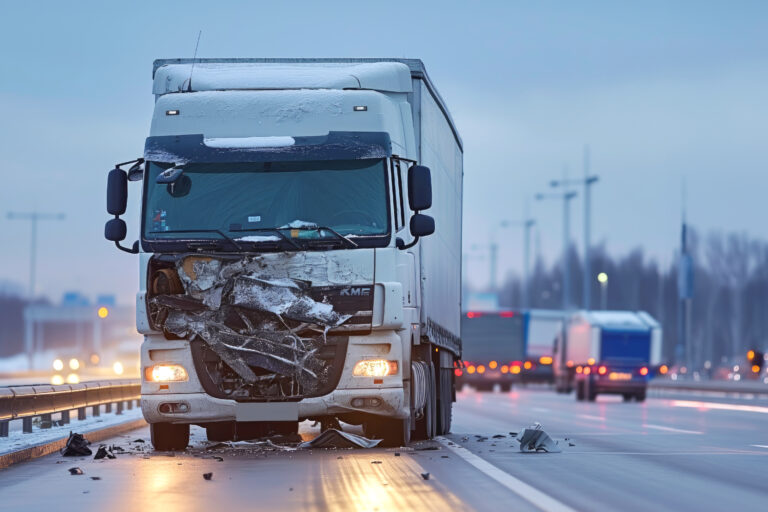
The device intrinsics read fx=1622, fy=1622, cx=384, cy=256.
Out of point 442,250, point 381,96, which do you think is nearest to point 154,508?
point 381,96

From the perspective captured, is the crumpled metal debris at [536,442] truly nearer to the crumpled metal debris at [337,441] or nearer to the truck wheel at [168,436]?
the crumpled metal debris at [337,441]

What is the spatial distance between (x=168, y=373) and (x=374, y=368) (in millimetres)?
2085

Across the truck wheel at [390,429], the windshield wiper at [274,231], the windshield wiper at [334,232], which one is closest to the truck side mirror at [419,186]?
the windshield wiper at [334,232]

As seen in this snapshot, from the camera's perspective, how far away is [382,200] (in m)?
16.3

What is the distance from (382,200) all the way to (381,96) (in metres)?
1.27

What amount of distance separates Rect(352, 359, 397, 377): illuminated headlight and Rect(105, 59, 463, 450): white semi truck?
0.05 feet

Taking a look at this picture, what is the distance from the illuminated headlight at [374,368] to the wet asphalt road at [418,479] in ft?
2.72

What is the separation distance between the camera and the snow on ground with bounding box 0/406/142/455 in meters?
17.2

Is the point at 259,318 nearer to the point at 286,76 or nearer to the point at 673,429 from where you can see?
the point at 286,76

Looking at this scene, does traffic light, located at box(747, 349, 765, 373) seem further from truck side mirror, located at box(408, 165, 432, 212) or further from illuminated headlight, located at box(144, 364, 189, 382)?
illuminated headlight, located at box(144, 364, 189, 382)

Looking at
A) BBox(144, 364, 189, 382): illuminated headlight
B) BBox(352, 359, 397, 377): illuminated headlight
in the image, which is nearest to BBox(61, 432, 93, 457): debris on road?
BBox(144, 364, 189, 382): illuminated headlight

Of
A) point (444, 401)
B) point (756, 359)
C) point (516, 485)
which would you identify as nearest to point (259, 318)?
point (516, 485)

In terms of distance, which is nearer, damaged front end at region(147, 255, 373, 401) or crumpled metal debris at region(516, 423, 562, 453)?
damaged front end at region(147, 255, 373, 401)

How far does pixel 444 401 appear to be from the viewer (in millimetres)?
21562
